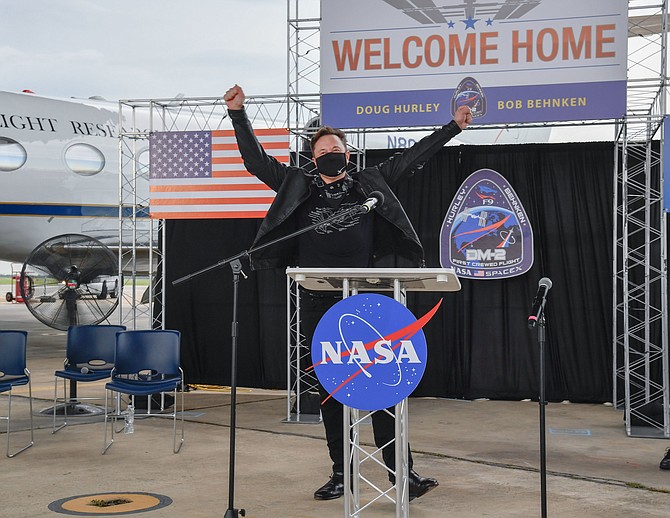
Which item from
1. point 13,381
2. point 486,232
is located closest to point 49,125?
point 486,232

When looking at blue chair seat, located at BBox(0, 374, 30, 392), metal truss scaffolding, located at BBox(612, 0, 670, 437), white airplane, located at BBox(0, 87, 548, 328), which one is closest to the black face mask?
blue chair seat, located at BBox(0, 374, 30, 392)

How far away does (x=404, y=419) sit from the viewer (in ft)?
11.8

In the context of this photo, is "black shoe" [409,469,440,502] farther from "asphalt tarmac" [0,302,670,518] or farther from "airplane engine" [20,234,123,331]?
"airplane engine" [20,234,123,331]

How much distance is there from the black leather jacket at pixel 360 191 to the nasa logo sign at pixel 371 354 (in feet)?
3.17

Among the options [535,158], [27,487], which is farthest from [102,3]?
[27,487]

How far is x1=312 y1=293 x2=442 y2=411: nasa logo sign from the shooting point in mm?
3348

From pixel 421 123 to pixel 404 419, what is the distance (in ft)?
13.4

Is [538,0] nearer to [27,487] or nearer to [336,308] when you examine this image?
[336,308]

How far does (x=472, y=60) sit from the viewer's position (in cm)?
712

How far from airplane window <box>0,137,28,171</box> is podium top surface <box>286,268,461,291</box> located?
10554mm

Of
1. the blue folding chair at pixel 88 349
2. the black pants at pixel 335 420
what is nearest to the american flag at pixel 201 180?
the blue folding chair at pixel 88 349

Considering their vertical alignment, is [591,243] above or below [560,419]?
above

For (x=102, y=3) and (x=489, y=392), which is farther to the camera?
(x=102, y=3)

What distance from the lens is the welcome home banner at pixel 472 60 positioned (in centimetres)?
691
